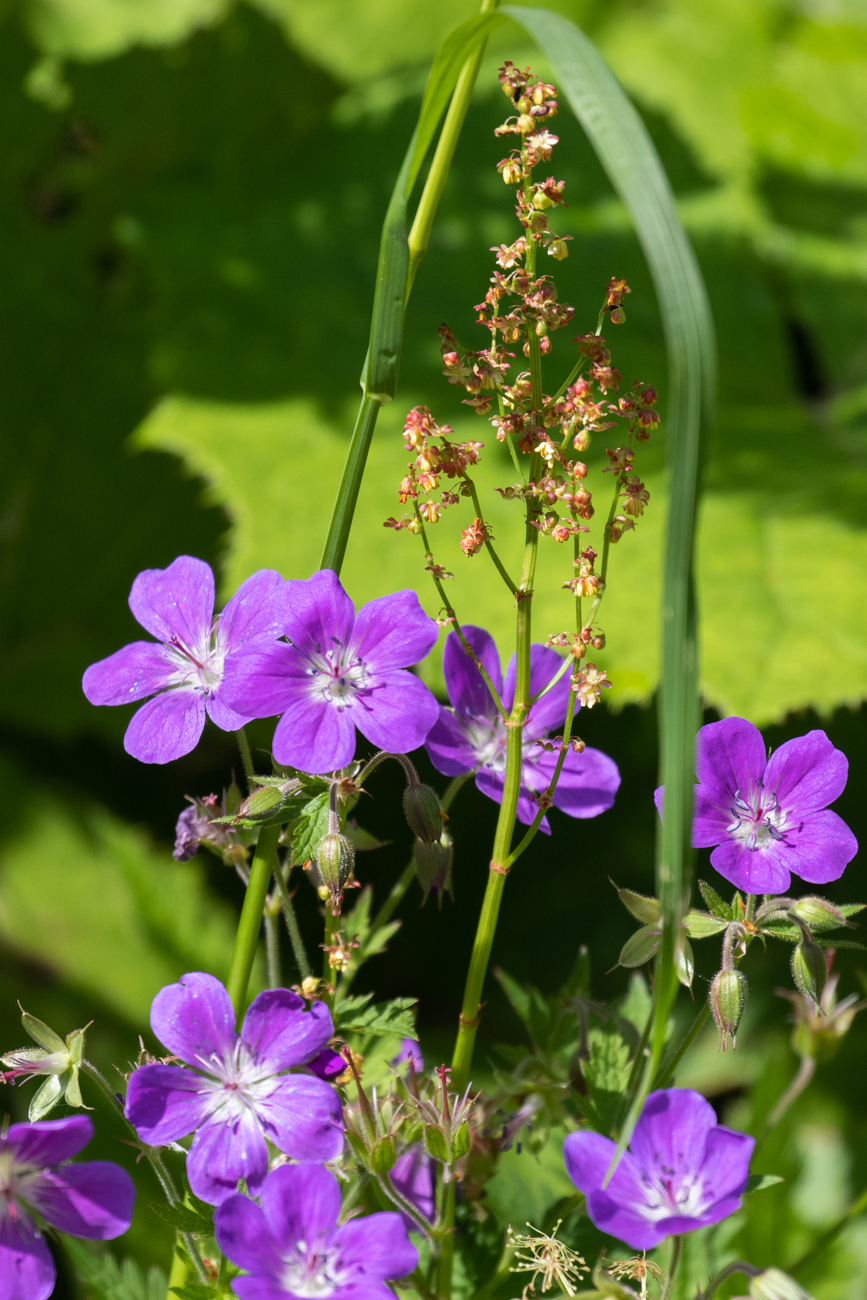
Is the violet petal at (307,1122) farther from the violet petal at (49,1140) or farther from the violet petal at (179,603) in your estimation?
the violet petal at (179,603)

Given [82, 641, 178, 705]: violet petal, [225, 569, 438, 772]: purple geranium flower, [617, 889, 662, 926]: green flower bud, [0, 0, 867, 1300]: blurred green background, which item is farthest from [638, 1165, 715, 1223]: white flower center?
[0, 0, 867, 1300]: blurred green background

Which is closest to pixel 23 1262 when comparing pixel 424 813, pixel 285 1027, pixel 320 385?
pixel 285 1027

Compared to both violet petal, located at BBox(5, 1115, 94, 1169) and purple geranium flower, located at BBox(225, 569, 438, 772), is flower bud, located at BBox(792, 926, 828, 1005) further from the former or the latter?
violet petal, located at BBox(5, 1115, 94, 1169)

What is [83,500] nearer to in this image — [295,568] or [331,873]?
[295,568]

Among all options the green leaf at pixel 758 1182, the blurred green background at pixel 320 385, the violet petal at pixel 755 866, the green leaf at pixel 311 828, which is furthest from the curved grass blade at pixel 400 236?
the blurred green background at pixel 320 385

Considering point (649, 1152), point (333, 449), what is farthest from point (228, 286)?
point (649, 1152)

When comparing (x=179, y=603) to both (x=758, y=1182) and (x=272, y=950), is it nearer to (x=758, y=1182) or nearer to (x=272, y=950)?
(x=272, y=950)

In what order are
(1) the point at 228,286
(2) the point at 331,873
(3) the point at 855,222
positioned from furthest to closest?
(3) the point at 855,222 < (1) the point at 228,286 < (2) the point at 331,873
